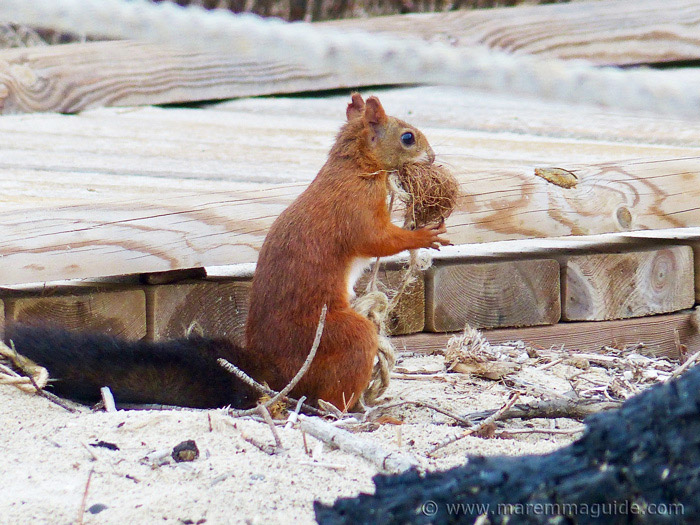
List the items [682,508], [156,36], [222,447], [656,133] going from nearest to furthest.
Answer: [156,36], [682,508], [222,447], [656,133]

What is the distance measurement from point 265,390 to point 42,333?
1.90 feet

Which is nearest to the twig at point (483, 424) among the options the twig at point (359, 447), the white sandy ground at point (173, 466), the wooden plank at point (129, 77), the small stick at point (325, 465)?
the white sandy ground at point (173, 466)

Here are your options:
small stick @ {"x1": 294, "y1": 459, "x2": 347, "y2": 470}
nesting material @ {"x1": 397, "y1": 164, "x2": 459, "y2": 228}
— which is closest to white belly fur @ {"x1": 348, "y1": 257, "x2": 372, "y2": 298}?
nesting material @ {"x1": 397, "y1": 164, "x2": 459, "y2": 228}

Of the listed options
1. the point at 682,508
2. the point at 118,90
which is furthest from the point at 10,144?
the point at 682,508

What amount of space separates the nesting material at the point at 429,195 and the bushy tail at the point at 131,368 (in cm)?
67

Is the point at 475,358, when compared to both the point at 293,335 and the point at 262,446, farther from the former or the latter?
the point at 262,446

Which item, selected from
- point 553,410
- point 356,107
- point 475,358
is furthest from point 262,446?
point 356,107

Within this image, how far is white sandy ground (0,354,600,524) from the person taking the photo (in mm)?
1553

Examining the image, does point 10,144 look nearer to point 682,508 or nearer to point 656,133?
point 656,133

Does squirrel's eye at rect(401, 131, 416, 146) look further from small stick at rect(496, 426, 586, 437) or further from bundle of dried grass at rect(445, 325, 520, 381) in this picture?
small stick at rect(496, 426, 586, 437)

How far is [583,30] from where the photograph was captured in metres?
5.08

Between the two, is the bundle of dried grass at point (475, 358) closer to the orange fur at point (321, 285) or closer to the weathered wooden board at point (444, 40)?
Result: the orange fur at point (321, 285)

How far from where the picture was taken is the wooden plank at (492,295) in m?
3.03

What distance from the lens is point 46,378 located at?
2268 mm
